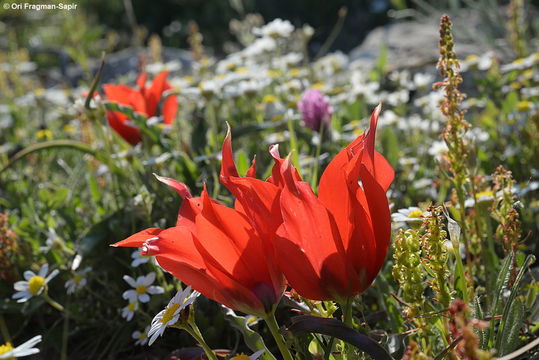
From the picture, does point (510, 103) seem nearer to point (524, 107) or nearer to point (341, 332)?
point (524, 107)

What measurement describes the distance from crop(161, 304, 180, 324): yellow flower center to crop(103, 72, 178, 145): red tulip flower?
977 millimetres

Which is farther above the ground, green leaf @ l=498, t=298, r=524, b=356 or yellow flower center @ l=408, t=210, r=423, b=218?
yellow flower center @ l=408, t=210, r=423, b=218

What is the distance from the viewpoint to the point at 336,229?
2.36 ft

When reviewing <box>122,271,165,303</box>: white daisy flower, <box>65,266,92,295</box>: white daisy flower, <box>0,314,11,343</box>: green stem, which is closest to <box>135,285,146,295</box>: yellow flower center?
<box>122,271,165,303</box>: white daisy flower

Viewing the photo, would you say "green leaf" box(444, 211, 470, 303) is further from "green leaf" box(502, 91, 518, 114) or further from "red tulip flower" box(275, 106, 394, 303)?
"green leaf" box(502, 91, 518, 114)

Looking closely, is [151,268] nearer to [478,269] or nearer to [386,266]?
[386,266]

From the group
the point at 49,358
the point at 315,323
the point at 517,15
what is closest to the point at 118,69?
the point at 517,15

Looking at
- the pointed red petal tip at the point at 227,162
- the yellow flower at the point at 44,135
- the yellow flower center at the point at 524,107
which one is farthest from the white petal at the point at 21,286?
the yellow flower center at the point at 524,107

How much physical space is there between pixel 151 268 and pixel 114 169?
21.3 inches

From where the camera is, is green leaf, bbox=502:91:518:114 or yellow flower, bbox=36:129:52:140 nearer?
green leaf, bbox=502:91:518:114

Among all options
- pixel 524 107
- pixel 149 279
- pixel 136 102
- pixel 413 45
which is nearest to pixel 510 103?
pixel 524 107

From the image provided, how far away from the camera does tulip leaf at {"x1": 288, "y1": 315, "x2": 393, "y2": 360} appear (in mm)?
708

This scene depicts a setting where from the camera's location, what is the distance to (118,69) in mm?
5457

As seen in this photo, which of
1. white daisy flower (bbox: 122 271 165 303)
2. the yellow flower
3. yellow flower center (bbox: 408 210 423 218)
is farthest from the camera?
the yellow flower
